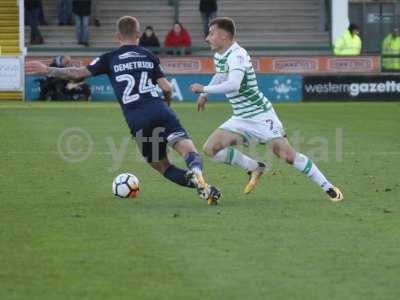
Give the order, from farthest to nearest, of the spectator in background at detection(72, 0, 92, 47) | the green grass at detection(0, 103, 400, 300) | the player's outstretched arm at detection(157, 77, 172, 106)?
the spectator in background at detection(72, 0, 92, 47)
the player's outstretched arm at detection(157, 77, 172, 106)
the green grass at detection(0, 103, 400, 300)

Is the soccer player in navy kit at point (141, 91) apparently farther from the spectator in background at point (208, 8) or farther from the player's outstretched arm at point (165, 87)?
the spectator in background at point (208, 8)

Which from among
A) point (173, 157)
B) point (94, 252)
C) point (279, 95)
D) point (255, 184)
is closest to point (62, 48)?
point (279, 95)

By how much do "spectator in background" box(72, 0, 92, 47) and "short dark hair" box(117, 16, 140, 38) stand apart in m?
27.3

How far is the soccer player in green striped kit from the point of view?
40.1 feet

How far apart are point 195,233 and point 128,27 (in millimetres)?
2830

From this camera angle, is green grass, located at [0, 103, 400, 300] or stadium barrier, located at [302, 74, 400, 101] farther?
stadium barrier, located at [302, 74, 400, 101]

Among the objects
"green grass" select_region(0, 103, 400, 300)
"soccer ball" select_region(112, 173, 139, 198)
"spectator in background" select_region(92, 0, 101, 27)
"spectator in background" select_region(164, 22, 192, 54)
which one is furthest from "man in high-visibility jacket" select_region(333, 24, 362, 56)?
"soccer ball" select_region(112, 173, 139, 198)

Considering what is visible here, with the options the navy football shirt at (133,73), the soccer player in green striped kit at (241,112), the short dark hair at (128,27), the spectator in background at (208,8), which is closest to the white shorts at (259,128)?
the soccer player in green striped kit at (241,112)

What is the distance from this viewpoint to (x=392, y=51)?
3794 cm

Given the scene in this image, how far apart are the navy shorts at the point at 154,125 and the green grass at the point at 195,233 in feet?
2.04

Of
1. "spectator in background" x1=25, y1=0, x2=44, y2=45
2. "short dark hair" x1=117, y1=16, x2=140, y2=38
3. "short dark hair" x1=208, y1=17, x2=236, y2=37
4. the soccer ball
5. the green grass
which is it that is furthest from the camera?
"spectator in background" x1=25, y1=0, x2=44, y2=45

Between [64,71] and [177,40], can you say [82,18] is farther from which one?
[64,71]

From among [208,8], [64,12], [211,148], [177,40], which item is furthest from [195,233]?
[64,12]

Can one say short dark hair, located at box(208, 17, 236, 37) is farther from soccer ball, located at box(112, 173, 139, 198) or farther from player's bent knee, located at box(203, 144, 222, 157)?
soccer ball, located at box(112, 173, 139, 198)
